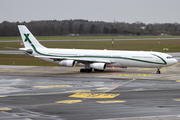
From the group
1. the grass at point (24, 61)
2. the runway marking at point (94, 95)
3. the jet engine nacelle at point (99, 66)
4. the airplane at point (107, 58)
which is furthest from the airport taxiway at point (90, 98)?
the grass at point (24, 61)

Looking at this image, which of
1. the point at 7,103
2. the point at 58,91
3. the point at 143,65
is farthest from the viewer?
the point at 143,65

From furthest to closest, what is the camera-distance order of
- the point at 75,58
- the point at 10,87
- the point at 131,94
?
the point at 75,58 → the point at 10,87 → the point at 131,94

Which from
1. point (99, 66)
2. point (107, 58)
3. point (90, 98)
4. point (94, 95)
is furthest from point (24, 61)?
point (90, 98)

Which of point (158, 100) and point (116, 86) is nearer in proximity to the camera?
point (158, 100)

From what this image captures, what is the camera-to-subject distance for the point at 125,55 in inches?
1898

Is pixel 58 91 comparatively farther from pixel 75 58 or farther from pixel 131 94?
pixel 75 58

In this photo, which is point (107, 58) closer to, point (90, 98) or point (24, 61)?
point (90, 98)

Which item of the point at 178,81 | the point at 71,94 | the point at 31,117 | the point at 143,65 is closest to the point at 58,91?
the point at 71,94

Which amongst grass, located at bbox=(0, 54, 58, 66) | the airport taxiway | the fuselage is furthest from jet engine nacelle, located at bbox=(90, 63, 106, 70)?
grass, located at bbox=(0, 54, 58, 66)

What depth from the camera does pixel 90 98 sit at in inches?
1107

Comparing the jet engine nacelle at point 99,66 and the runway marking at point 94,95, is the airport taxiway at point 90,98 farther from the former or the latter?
the jet engine nacelle at point 99,66

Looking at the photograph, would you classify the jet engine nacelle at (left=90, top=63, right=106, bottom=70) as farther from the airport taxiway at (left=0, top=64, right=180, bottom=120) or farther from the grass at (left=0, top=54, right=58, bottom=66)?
the grass at (left=0, top=54, right=58, bottom=66)

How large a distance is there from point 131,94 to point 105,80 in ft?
35.0

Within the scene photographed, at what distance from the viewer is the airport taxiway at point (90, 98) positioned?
71.8 ft
